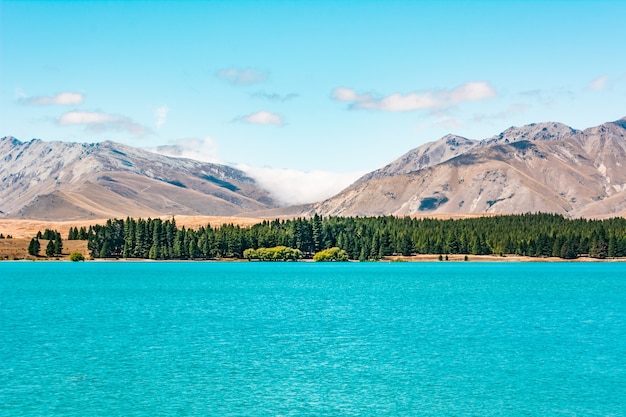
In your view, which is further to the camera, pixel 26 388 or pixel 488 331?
pixel 488 331

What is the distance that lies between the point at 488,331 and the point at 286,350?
79.6 ft

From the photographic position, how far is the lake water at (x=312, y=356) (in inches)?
1794

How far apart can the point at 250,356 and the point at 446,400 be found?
19489 millimetres

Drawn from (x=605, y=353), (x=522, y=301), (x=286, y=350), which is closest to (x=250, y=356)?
(x=286, y=350)

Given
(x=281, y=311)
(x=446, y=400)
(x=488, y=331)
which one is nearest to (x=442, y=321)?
(x=488, y=331)

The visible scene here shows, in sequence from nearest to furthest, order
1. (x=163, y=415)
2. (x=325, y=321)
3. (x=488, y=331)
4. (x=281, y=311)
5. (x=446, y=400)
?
(x=163, y=415)
(x=446, y=400)
(x=488, y=331)
(x=325, y=321)
(x=281, y=311)

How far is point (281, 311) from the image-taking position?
311 ft

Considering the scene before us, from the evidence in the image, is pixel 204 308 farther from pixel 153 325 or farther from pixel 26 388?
pixel 26 388

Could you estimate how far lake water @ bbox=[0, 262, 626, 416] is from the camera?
45562mm

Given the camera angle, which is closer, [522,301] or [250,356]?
[250,356]

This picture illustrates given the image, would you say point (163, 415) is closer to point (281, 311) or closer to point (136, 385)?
point (136, 385)

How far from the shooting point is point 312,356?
60188 mm

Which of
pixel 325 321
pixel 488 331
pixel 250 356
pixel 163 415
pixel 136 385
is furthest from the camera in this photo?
pixel 325 321

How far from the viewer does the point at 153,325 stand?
80688 mm
